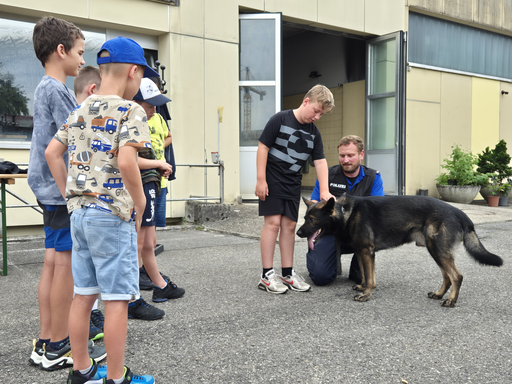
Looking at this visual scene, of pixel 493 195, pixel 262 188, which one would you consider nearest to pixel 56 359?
pixel 262 188

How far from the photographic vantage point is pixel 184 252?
229 inches

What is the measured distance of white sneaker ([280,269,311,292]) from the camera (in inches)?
156

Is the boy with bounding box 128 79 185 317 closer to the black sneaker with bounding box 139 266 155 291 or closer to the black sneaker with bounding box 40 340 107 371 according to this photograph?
the black sneaker with bounding box 139 266 155 291

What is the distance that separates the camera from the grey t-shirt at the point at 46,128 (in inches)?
94.5

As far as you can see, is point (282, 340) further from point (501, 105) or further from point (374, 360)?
point (501, 105)

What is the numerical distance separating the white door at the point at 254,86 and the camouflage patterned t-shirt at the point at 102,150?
7.93m

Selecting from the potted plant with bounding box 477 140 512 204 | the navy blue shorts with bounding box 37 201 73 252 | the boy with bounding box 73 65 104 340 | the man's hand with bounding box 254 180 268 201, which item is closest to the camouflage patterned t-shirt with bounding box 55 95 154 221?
the navy blue shorts with bounding box 37 201 73 252

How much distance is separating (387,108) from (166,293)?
10058 millimetres

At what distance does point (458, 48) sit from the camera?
45.2 ft

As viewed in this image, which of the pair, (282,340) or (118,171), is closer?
(118,171)

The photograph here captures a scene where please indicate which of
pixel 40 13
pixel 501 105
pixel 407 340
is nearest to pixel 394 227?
pixel 407 340

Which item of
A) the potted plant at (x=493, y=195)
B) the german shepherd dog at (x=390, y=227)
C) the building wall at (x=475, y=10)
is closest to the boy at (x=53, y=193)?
the german shepherd dog at (x=390, y=227)

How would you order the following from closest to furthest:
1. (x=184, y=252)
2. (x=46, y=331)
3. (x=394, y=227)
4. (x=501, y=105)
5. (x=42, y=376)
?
(x=42, y=376) → (x=46, y=331) → (x=394, y=227) → (x=184, y=252) → (x=501, y=105)

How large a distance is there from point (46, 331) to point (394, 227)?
2758mm
